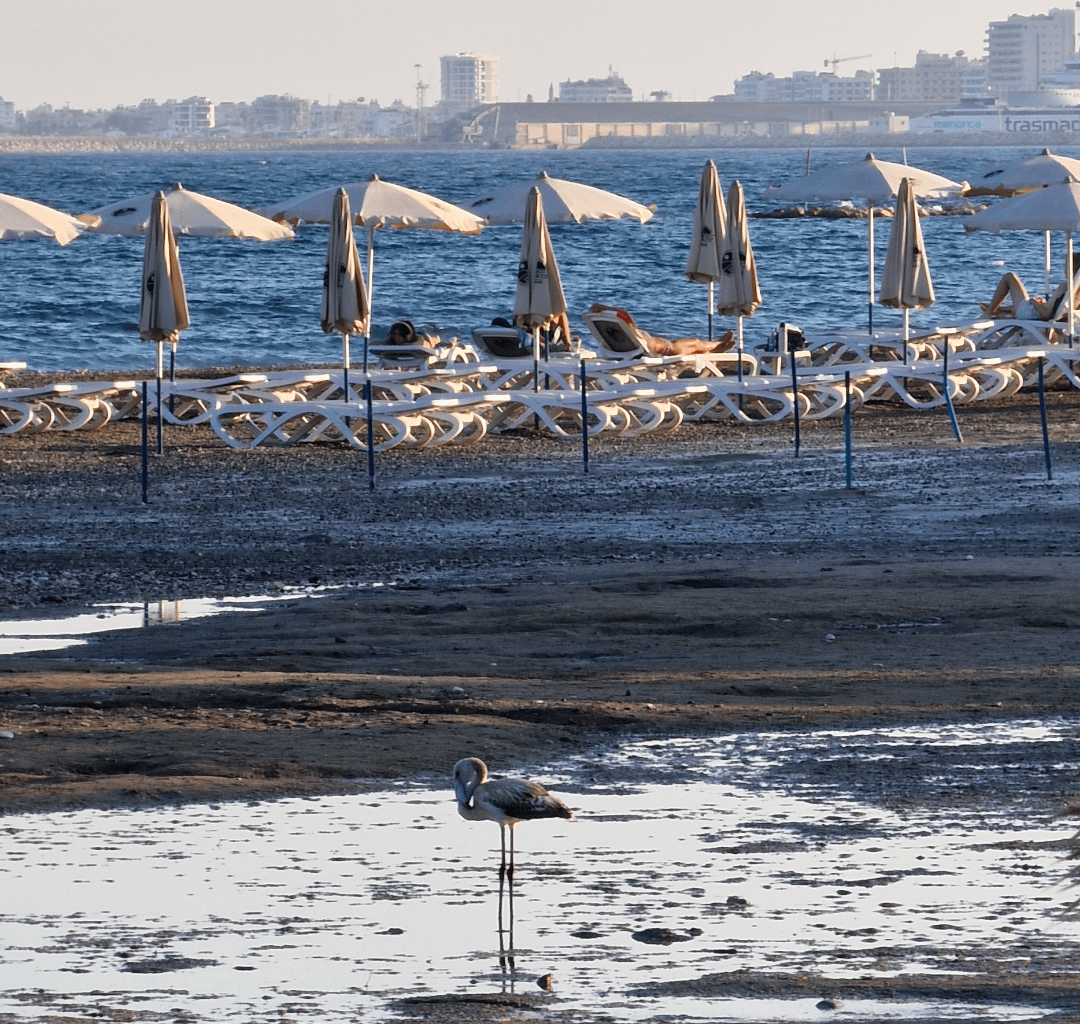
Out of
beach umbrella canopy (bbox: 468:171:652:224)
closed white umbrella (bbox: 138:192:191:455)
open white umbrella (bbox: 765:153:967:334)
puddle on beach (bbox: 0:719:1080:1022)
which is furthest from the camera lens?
open white umbrella (bbox: 765:153:967:334)

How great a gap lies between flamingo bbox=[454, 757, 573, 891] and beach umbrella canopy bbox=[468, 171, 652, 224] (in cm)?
1350

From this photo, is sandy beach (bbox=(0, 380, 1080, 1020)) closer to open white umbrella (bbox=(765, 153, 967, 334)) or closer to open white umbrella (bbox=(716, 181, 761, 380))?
open white umbrella (bbox=(716, 181, 761, 380))

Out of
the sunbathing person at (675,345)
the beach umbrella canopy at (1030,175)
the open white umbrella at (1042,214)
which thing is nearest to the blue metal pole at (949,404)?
the open white umbrella at (1042,214)

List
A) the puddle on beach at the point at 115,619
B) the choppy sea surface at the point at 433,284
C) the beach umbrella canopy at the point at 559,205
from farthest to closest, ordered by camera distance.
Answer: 1. the choppy sea surface at the point at 433,284
2. the beach umbrella canopy at the point at 559,205
3. the puddle on beach at the point at 115,619

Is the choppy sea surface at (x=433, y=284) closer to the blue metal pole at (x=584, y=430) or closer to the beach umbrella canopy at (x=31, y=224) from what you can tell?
the beach umbrella canopy at (x=31, y=224)

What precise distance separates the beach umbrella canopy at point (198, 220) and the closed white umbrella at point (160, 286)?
1.89 metres

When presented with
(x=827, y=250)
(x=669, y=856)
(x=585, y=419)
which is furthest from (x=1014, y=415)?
(x=827, y=250)

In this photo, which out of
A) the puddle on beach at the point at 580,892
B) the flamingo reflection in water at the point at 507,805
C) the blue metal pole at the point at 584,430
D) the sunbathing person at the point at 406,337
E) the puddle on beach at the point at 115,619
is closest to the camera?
the puddle on beach at the point at 580,892

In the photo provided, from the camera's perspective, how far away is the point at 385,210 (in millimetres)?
18484

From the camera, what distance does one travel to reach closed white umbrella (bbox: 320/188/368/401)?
53.8ft

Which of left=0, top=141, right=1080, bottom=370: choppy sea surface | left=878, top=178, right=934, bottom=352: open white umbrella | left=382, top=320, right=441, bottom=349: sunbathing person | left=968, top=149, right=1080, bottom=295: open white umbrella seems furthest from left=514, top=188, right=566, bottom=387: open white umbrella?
left=968, top=149, right=1080, bottom=295: open white umbrella

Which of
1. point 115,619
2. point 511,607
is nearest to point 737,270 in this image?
point 511,607

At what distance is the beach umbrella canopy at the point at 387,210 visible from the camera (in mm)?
18250

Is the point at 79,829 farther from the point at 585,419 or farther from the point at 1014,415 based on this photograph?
the point at 1014,415
